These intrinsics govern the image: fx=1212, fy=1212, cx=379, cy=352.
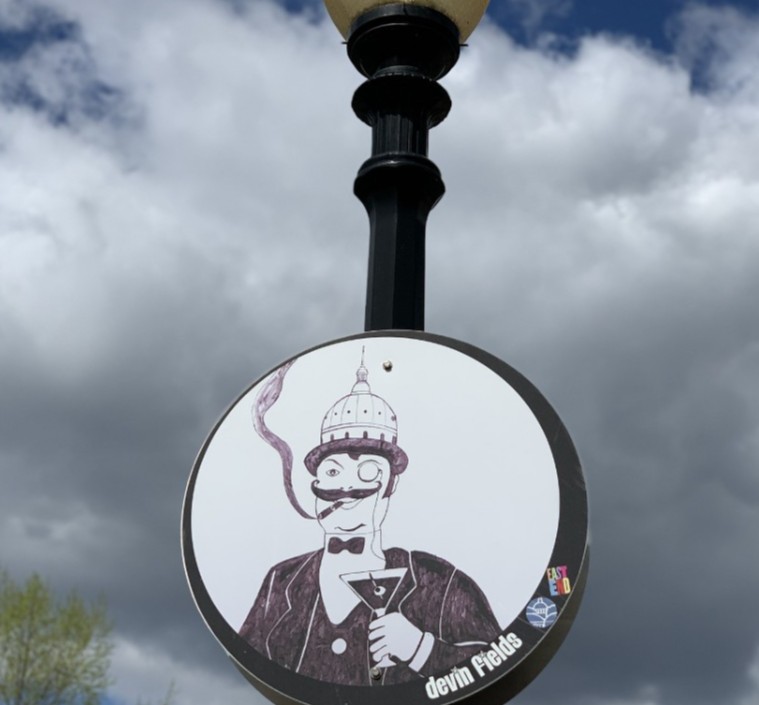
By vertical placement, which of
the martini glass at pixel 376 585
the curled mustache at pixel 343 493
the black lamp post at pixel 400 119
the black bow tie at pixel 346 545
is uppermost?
the black lamp post at pixel 400 119

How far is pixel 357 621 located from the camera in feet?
12.0

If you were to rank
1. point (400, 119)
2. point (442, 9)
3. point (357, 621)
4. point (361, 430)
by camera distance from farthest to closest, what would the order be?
Answer: point (442, 9), point (400, 119), point (361, 430), point (357, 621)

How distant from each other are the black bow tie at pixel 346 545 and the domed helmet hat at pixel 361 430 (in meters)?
0.19

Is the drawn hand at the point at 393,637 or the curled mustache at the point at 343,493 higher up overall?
the curled mustache at the point at 343,493

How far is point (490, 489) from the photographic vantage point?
379cm

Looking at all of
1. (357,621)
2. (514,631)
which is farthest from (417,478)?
(514,631)

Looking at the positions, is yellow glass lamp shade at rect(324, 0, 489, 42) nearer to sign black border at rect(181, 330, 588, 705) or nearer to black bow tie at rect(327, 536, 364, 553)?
sign black border at rect(181, 330, 588, 705)

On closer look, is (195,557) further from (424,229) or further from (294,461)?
(424,229)

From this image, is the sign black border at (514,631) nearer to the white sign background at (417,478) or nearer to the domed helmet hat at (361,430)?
the white sign background at (417,478)

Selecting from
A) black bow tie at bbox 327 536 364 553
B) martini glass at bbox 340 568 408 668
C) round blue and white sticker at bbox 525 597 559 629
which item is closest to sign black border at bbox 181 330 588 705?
round blue and white sticker at bbox 525 597 559 629

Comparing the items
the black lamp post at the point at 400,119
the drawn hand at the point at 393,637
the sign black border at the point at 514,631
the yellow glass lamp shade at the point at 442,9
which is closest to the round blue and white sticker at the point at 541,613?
the sign black border at the point at 514,631

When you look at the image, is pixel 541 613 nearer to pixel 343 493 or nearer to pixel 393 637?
pixel 393 637

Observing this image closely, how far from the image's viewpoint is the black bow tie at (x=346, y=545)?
3.81 meters

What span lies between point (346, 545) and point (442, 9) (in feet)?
7.86
